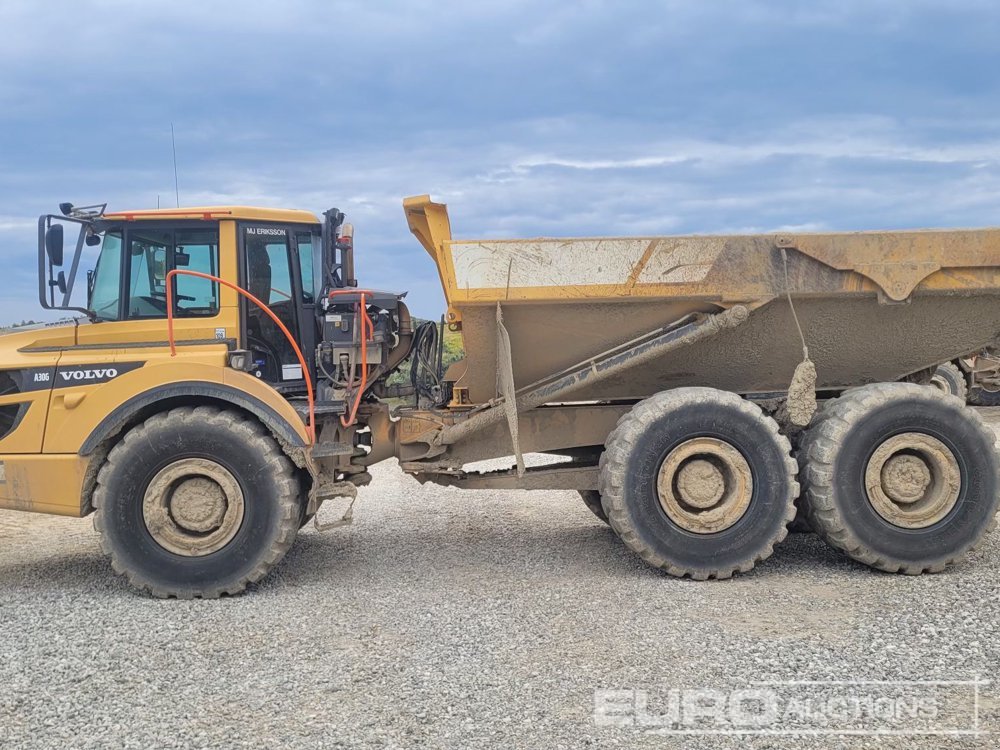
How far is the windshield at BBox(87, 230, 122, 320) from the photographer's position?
623 cm

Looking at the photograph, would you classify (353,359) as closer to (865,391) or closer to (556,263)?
(556,263)

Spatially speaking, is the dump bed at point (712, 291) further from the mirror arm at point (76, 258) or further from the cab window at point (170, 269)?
the mirror arm at point (76, 258)

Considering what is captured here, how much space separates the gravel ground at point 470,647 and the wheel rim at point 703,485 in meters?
0.42

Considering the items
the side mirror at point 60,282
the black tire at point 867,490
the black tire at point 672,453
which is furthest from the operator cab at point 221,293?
the black tire at point 867,490

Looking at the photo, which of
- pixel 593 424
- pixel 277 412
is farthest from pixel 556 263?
pixel 277 412

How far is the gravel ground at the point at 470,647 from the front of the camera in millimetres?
3926

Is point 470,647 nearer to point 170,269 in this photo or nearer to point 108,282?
point 170,269

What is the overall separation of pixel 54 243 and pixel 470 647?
3.63 m

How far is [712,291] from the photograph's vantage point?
6.12 meters

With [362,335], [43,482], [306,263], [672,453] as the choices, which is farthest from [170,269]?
[672,453]

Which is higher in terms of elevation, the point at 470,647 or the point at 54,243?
the point at 54,243

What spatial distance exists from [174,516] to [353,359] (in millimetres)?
1511

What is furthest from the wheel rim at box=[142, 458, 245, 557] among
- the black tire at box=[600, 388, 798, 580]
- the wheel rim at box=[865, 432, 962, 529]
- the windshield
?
the wheel rim at box=[865, 432, 962, 529]

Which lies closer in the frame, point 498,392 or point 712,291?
point 712,291
